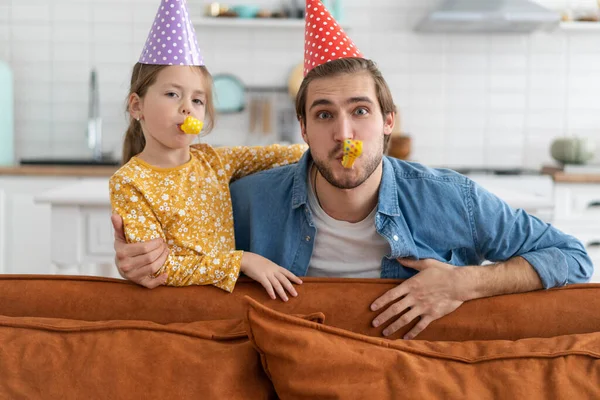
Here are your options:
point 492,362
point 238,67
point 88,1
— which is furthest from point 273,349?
point 88,1

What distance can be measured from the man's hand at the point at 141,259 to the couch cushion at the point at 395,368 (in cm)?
35

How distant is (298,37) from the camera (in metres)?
4.20

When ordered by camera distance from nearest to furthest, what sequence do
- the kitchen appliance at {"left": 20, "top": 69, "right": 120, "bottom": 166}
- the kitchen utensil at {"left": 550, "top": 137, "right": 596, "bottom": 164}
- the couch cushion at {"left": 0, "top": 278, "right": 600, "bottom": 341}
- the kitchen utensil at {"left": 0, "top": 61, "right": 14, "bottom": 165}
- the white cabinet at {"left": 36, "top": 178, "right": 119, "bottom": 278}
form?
the couch cushion at {"left": 0, "top": 278, "right": 600, "bottom": 341} < the white cabinet at {"left": 36, "top": 178, "right": 119, "bottom": 278} < the kitchen utensil at {"left": 550, "top": 137, "right": 596, "bottom": 164} < the kitchen utensil at {"left": 0, "top": 61, "right": 14, "bottom": 165} < the kitchen appliance at {"left": 20, "top": 69, "right": 120, "bottom": 166}

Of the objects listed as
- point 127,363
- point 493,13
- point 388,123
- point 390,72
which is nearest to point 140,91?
point 388,123

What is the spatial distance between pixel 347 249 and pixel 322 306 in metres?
0.35

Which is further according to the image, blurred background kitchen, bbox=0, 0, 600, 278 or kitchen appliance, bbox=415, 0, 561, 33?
blurred background kitchen, bbox=0, 0, 600, 278

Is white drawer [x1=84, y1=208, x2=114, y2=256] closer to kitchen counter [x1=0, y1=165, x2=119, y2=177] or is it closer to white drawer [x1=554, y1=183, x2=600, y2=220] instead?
kitchen counter [x1=0, y1=165, x2=119, y2=177]

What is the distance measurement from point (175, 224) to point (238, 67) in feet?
9.45

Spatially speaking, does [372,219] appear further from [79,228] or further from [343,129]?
[79,228]

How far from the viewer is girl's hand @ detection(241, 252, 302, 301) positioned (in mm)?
1292

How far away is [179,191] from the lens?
151 centimetres

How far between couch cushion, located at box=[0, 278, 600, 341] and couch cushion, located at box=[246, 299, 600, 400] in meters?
0.16

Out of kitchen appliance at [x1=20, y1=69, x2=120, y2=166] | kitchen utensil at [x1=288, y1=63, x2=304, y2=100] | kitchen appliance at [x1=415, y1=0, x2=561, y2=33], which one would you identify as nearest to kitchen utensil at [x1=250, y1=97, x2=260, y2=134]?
kitchen utensil at [x1=288, y1=63, x2=304, y2=100]

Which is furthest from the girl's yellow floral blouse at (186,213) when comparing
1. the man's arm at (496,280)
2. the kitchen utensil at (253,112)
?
the kitchen utensil at (253,112)
